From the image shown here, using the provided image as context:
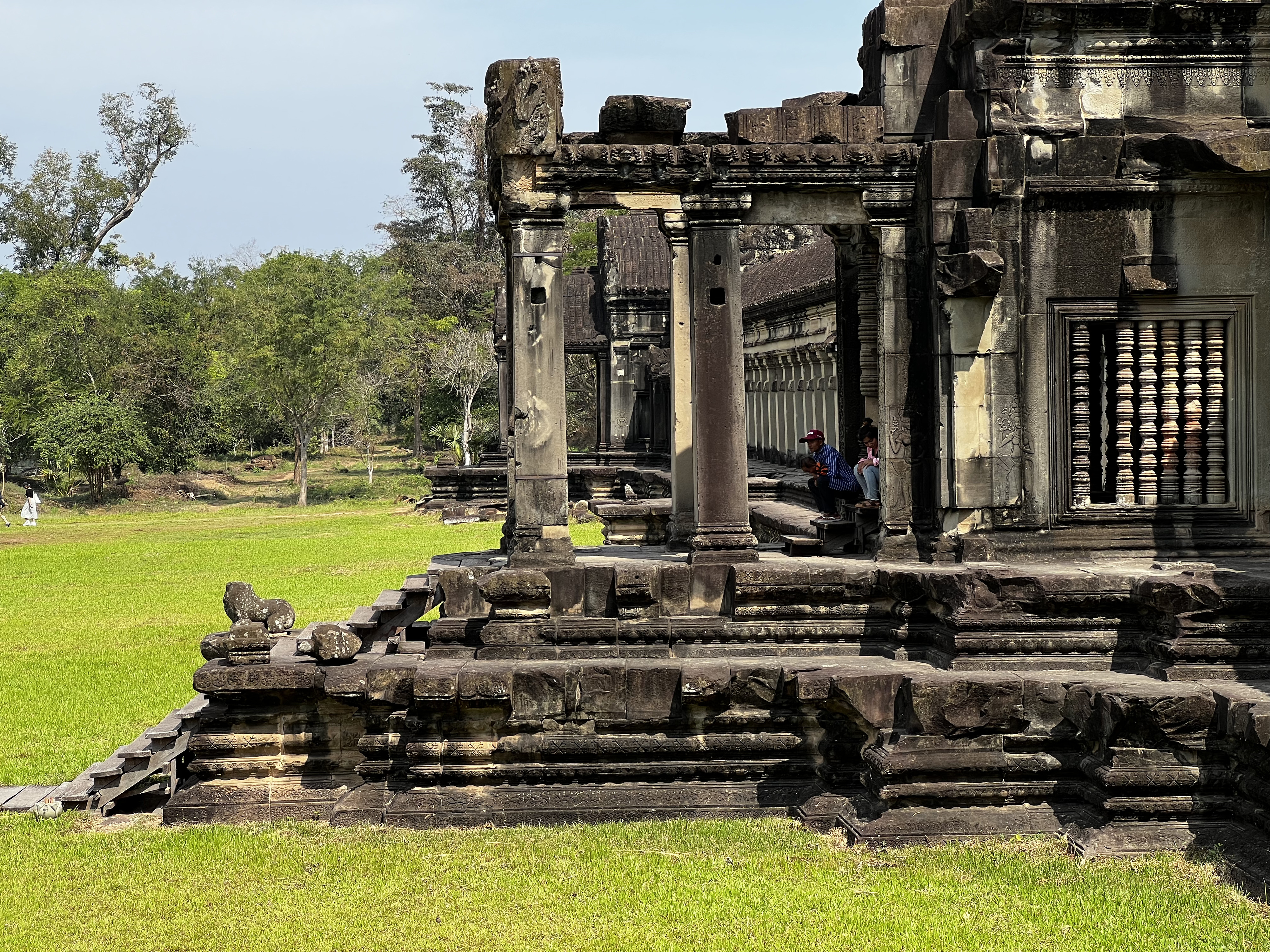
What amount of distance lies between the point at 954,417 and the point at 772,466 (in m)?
16.6

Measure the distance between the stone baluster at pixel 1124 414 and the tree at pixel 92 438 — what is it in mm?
36382

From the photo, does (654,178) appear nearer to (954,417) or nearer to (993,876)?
(954,417)

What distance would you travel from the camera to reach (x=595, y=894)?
655 centimetres

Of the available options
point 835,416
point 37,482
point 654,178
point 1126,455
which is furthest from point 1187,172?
point 37,482

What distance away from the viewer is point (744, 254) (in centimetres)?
3481

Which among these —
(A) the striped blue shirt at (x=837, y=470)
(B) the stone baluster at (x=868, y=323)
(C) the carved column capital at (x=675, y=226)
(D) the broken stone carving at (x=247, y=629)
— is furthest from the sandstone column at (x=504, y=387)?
(D) the broken stone carving at (x=247, y=629)

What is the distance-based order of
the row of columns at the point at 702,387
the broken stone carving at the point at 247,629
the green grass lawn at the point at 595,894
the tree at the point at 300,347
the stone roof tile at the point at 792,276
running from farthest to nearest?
1. the tree at the point at 300,347
2. the stone roof tile at the point at 792,276
3. the row of columns at the point at 702,387
4. the broken stone carving at the point at 247,629
5. the green grass lawn at the point at 595,894

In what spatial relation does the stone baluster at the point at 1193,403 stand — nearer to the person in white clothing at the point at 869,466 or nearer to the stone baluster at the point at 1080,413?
the stone baluster at the point at 1080,413

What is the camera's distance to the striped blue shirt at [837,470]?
459 inches

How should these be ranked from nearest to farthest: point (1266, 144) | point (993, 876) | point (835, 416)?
point (993, 876), point (1266, 144), point (835, 416)

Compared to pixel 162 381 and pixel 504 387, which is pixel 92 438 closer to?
pixel 162 381

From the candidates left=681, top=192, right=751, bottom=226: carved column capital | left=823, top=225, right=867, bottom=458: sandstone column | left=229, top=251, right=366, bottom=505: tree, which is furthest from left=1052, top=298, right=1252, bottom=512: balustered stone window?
left=229, top=251, right=366, bottom=505: tree

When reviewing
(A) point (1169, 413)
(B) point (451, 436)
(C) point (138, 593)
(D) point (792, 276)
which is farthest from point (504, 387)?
(B) point (451, 436)

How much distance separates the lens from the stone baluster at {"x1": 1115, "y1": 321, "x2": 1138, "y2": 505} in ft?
29.1
